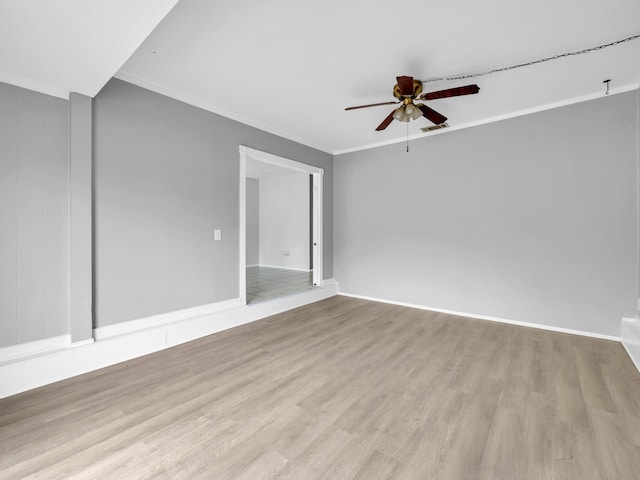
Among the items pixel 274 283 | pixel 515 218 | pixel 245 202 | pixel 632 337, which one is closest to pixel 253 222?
pixel 274 283

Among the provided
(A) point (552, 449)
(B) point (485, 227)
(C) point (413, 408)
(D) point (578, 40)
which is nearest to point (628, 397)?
(A) point (552, 449)

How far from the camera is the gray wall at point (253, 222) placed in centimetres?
801

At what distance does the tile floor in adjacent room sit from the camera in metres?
4.59

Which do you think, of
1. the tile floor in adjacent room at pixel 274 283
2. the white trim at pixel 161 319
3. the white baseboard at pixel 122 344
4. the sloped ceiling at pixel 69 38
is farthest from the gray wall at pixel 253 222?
the sloped ceiling at pixel 69 38

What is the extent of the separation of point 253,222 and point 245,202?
4.18 metres

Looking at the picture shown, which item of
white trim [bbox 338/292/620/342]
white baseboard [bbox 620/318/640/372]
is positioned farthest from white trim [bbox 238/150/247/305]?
white baseboard [bbox 620/318/640/372]

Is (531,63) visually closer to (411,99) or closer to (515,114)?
(411,99)

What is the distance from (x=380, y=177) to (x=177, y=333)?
3818mm

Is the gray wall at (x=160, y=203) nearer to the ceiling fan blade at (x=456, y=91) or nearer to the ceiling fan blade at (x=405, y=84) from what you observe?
the ceiling fan blade at (x=405, y=84)

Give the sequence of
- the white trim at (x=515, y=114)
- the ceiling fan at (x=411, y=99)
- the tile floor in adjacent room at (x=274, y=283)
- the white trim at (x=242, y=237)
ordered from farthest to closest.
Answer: the tile floor in adjacent room at (x=274, y=283) < the white trim at (x=242, y=237) < the white trim at (x=515, y=114) < the ceiling fan at (x=411, y=99)

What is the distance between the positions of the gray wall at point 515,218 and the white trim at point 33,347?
403 cm

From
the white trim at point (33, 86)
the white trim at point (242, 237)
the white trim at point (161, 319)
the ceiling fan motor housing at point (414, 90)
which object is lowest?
the white trim at point (161, 319)

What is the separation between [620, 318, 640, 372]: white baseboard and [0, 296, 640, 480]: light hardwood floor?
0.23 ft

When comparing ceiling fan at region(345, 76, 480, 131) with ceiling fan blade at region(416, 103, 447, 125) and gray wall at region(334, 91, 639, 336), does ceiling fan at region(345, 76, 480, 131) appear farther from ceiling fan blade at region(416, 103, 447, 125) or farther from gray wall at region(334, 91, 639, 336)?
gray wall at region(334, 91, 639, 336)
